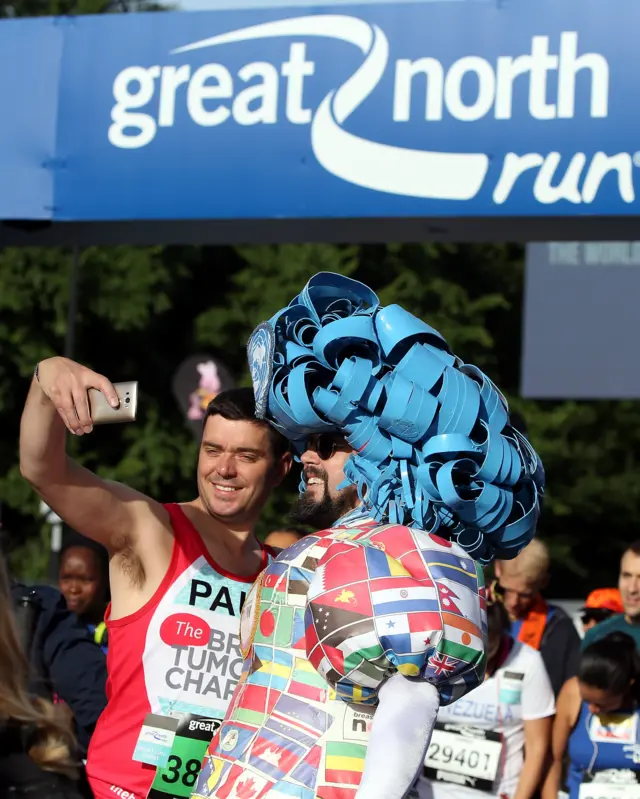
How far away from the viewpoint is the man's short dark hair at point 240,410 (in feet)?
12.0

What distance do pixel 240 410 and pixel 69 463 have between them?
72 cm

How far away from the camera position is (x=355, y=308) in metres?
2.73

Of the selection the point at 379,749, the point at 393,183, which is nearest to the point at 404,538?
the point at 379,749

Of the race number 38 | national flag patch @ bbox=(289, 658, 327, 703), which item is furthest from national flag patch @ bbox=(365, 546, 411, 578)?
the race number 38

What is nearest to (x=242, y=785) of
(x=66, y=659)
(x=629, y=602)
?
(x=66, y=659)

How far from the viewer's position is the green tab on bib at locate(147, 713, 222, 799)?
3.27 m

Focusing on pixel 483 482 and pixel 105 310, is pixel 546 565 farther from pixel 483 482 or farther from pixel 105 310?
pixel 105 310

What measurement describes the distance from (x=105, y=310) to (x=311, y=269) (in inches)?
113

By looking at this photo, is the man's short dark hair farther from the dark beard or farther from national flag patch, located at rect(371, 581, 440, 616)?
national flag patch, located at rect(371, 581, 440, 616)

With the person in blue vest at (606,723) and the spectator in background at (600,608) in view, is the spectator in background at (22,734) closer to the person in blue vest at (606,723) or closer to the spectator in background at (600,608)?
the person in blue vest at (606,723)

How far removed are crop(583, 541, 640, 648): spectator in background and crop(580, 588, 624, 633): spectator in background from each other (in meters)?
0.29

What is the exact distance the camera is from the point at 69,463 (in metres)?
3.06

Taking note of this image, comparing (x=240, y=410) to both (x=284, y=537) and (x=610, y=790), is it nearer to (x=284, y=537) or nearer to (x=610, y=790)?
(x=284, y=537)

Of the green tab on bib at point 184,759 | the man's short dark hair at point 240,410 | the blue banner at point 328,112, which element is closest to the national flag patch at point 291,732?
the green tab on bib at point 184,759
